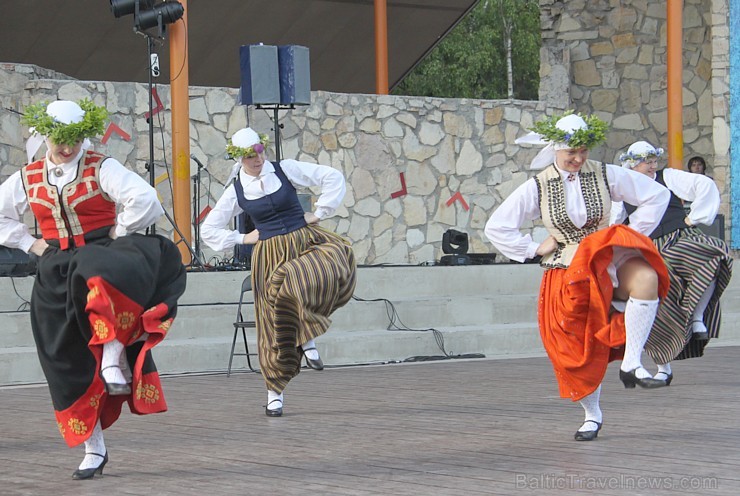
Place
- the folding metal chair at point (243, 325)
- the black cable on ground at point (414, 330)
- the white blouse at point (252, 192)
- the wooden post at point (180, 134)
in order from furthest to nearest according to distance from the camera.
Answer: the wooden post at point (180, 134) → the black cable on ground at point (414, 330) → the folding metal chair at point (243, 325) → the white blouse at point (252, 192)

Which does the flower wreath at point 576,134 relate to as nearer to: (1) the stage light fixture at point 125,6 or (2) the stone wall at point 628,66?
(1) the stage light fixture at point 125,6

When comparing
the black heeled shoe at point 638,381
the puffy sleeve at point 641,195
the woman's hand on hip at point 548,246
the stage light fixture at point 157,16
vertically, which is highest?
the stage light fixture at point 157,16

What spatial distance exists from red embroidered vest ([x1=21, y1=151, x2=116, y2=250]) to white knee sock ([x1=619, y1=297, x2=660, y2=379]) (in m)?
2.34

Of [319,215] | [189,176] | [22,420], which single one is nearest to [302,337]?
[319,215]

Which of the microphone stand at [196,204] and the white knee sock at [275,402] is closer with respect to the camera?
the white knee sock at [275,402]

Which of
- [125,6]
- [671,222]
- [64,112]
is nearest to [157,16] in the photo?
[125,6]

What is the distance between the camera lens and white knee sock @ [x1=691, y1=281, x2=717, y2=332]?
313 inches

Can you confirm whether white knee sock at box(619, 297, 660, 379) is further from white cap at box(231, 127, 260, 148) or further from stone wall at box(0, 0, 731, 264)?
stone wall at box(0, 0, 731, 264)

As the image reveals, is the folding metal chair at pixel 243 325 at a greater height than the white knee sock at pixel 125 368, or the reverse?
the white knee sock at pixel 125 368

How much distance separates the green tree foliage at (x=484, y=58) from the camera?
1382 inches

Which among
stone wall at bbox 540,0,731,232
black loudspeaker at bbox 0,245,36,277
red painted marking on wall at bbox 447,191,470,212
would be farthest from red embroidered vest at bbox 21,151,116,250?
stone wall at bbox 540,0,731,232

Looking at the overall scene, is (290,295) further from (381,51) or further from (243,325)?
(381,51)

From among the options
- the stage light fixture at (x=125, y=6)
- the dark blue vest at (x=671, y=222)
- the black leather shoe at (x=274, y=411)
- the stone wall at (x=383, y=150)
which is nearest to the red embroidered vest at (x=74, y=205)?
the black leather shoe at (x=274, y=411)

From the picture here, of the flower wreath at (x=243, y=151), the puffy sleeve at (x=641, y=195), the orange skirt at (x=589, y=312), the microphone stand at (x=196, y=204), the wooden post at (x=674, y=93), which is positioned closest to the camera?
the orange skirt at (x=589, y=312)
